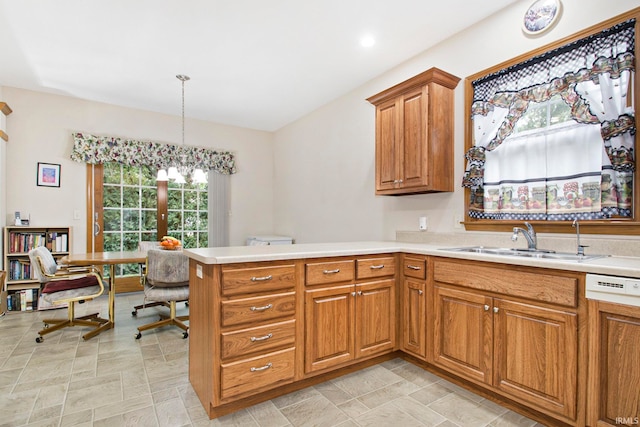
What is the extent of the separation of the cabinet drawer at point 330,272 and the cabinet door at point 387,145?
3.39 feet

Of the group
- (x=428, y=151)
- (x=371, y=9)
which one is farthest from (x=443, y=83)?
(x=371, y=9)

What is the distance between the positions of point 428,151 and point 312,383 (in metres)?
1.96

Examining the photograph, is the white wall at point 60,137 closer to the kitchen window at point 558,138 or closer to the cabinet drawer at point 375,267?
the cabinet drawer at point 375,267

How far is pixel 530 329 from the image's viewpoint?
1.80m

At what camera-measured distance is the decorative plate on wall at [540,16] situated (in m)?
2.25

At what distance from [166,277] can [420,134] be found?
8.50ft

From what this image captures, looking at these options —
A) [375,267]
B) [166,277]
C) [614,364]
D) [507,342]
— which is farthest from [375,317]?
[166,277]

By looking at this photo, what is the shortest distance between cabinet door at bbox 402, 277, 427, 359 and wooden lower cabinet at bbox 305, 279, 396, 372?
9 centimetres

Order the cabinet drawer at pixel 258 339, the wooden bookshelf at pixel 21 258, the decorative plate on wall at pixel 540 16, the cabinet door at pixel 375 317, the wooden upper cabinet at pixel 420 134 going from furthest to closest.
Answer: the wooden bookshelf at pixel 21 258, the wooden upper cabinet at pixel 420 134, the cabinet door at pixel 375 317, the decorative plate on wall at pixel 540 16, the cabinet drawer at pixel 258 339

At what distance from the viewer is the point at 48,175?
4.27 meters

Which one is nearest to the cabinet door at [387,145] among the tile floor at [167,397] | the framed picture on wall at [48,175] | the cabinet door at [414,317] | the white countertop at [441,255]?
the white countertop at [441,255]

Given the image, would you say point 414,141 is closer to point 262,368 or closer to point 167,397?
point 262,368

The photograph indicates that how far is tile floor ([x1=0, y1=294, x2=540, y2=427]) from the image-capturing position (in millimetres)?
1831

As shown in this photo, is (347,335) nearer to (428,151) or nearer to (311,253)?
(311,253)
